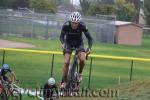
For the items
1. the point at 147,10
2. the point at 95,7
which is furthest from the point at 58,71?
the point at 147,10

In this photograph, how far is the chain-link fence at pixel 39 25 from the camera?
61188 millimetres

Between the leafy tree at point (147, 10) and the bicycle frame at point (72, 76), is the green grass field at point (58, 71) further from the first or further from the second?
the leafy tree at point (147, 10)

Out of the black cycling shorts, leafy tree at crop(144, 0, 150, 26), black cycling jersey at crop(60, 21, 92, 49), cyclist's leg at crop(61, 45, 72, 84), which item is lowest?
leafy tree at crop(144, 0, 150, 26)

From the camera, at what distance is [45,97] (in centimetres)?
1220

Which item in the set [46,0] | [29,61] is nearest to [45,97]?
[29,61]

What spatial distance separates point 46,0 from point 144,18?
2579 centimetres

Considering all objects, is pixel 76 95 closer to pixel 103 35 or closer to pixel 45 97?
pixel 45 97

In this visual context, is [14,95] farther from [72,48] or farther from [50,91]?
[72,48]

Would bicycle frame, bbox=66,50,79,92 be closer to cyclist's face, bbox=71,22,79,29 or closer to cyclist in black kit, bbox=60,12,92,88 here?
cyclist in black kit, bbox=60,12,92,88

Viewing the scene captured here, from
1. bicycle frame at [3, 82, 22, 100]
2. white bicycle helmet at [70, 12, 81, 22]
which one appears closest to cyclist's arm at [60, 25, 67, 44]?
white bicycle helmet at [70, 12, 81, 22]

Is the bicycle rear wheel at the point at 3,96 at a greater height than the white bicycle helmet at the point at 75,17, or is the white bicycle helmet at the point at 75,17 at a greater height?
the white bicycle helmet at the point at 75,17

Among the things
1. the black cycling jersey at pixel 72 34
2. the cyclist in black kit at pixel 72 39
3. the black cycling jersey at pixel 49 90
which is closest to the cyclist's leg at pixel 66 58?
the cyclist in black kit at pixel 72 39

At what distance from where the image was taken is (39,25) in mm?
61969

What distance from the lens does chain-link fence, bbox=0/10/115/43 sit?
6119cm
